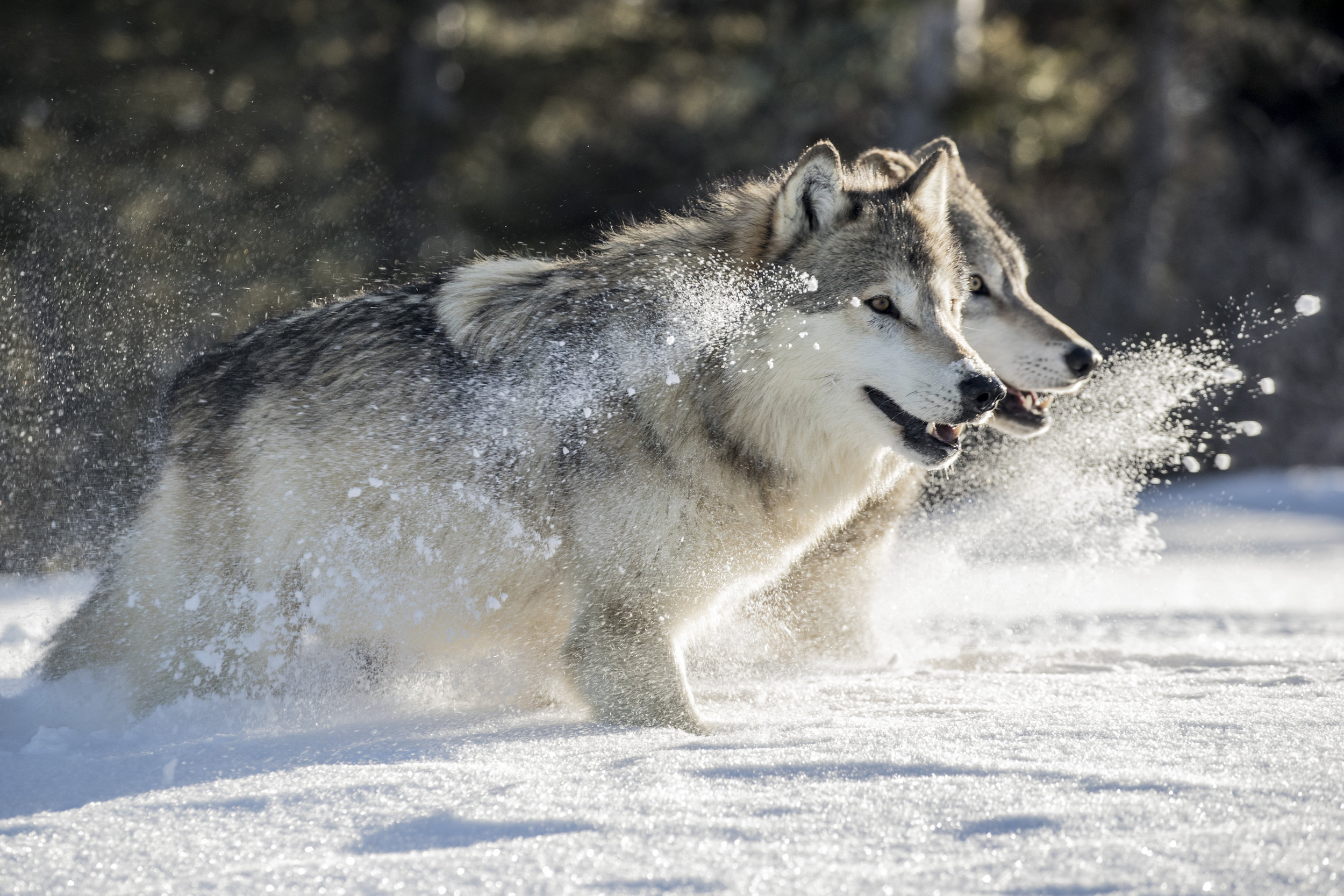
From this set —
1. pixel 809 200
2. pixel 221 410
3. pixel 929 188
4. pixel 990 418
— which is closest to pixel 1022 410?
pixel 990 418

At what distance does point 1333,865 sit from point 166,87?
12021 mm

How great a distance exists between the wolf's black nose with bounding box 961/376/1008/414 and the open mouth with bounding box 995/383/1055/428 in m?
1.21

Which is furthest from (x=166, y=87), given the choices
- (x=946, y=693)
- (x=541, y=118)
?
(x=946, y=693)

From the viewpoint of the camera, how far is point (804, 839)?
2.03 metres

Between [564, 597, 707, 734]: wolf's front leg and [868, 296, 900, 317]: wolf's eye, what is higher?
[868, 296, 900, 317]: wolf's eye

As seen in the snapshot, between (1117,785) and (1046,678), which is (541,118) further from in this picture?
(1117,785)

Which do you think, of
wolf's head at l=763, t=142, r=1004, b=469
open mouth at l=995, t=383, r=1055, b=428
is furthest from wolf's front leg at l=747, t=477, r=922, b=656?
wolf's head at l=763, t=142, r=1004, b=469

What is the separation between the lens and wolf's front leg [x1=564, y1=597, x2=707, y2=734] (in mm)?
3127

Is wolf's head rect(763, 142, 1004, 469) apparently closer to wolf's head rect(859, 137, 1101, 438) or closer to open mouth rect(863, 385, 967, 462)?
open mouth rect(863, 385, 967, 462)

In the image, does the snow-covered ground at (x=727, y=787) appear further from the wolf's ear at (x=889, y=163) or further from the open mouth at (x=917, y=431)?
the wolf's ear at (x=889, y=163)

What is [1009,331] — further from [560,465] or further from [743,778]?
[743,778]

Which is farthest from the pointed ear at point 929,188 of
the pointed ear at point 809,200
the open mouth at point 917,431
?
the open mouth at point 917,431

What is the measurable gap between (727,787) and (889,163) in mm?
3229

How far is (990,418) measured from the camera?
4.26m
